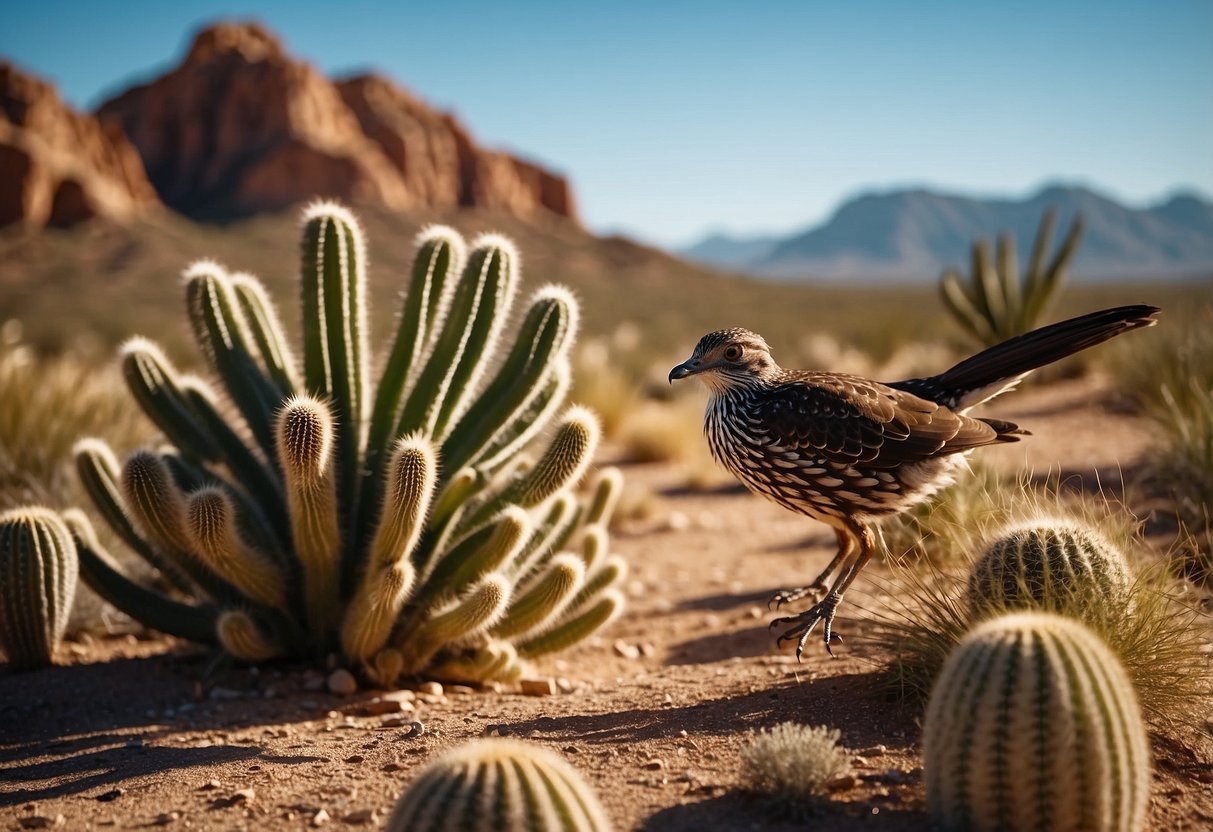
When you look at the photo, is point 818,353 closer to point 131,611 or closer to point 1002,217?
point 131,611

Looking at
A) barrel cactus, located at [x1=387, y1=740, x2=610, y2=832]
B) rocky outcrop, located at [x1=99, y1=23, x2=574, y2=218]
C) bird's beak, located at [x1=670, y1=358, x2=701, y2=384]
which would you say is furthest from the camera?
rocky outcrop, located at [x1=99, y1=23, x2=574, y2=218]

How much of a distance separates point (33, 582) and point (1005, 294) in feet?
41.9

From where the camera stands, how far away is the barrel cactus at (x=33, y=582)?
187 inches

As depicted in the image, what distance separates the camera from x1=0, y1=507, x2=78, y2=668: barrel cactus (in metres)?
4.76

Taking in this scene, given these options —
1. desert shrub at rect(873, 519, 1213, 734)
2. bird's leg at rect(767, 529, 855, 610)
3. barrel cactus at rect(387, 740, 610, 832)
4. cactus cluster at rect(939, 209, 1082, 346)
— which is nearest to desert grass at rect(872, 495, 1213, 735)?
desert shrub at rect(873, 519, 1213, 734)

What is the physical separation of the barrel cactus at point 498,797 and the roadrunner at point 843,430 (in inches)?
69.2

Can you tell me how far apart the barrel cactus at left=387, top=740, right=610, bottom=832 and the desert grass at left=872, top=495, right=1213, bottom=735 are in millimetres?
1845

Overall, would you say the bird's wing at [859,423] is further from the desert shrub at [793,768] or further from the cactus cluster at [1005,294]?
the cactus cluster at [1005,294]

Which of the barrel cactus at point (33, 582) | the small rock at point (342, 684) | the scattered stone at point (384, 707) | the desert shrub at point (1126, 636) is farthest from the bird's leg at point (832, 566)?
the barrel cactus at point (33, 582)

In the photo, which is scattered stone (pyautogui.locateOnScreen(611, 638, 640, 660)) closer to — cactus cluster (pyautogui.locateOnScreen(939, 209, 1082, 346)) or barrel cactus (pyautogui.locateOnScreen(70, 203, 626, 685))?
barrel cactus (pyautogui.locateOnScreen(70, 203, 626, 685))

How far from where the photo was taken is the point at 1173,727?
12.1ft

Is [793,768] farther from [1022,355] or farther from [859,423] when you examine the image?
[1022,355]

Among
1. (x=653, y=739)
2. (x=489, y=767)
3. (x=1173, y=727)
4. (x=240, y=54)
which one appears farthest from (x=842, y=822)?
(x=240, y=54)

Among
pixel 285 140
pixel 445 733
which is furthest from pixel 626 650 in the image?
pixel 285 140
